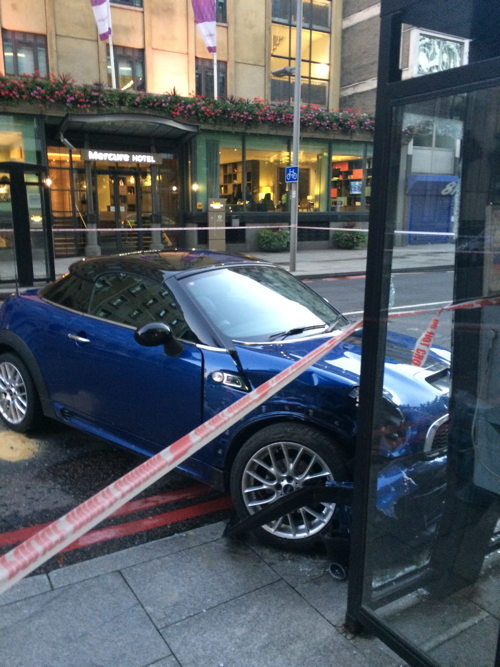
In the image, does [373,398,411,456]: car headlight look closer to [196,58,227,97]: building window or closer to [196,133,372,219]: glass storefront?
[196,133,372,219]: glass storefront

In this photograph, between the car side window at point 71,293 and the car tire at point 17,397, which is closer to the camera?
the car side window at point 71,293

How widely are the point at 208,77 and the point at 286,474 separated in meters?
23.6

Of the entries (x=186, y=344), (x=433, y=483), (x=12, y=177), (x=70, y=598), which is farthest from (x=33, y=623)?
(x=12, y=177)

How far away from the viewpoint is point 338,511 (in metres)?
2.79

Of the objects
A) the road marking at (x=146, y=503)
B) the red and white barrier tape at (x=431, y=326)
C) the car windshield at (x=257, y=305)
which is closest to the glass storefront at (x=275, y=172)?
the car windshield at (x=257, y=305)

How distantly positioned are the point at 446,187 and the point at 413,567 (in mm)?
1599

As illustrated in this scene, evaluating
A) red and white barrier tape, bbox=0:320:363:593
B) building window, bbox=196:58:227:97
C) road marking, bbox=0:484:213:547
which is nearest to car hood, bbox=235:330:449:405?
red and white barrier tape, bbox=0:320:363:593

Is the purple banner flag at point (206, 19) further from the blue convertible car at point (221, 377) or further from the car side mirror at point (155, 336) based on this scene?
the car side mirror at point (155, 336)

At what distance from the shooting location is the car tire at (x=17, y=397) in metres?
4.43

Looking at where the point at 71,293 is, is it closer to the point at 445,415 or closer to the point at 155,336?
the point at 155,336

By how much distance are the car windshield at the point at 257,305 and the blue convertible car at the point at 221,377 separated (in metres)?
0.01

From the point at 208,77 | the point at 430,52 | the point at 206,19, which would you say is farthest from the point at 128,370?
the point at 208,77

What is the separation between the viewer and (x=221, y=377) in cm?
321

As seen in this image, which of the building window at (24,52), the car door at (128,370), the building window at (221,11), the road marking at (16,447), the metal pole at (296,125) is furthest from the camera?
the building window at (221,11)
